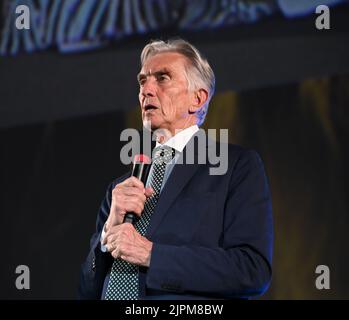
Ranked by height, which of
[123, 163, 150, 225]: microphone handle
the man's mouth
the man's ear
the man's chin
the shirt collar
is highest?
the man's ear

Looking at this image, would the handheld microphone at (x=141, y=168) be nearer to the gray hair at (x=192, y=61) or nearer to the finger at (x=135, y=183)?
the finger at (x=135, y=183)

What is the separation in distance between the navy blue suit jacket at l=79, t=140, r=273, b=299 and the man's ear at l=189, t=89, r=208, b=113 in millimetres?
205

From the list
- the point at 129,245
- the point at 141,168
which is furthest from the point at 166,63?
the point at 129,245

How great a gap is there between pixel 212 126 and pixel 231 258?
1.17m

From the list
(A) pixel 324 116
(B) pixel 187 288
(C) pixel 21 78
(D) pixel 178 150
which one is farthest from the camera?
(C) pixel 21 78

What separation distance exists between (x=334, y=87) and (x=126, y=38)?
0.91 metres

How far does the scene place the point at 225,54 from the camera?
2.72 m

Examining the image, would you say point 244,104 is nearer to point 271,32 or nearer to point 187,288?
point 271,32

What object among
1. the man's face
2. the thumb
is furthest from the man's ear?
the thumb

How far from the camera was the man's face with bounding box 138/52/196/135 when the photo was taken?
1.82 m

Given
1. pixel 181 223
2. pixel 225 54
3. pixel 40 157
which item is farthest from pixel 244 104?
pixel 181 223

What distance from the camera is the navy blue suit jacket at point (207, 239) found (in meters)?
1.58

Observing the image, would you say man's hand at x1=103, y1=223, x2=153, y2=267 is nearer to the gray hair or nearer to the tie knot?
the tie knot

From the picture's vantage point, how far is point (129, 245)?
156 centimetres
